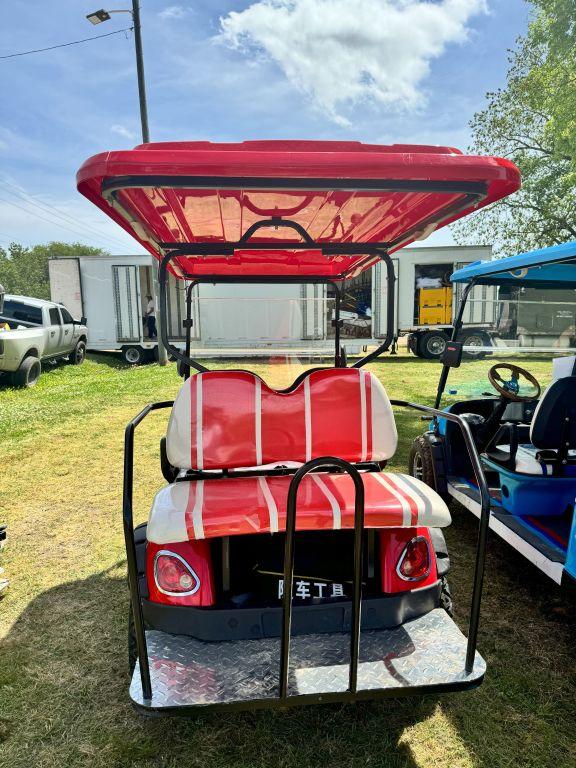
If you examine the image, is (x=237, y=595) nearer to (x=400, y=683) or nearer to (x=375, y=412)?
(x=400, y=683)

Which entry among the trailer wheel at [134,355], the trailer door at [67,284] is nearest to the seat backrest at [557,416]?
the trailer wheel at [134,355]

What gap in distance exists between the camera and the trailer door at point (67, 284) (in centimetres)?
1441

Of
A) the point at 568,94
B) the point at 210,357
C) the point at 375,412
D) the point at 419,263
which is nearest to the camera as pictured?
the point at 375,412

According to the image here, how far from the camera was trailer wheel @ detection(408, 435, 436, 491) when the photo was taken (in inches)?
152

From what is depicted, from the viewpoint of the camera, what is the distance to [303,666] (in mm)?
1842

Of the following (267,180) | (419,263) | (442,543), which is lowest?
(442,543)

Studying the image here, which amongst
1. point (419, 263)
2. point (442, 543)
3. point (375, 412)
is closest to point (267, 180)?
point (375, 412)

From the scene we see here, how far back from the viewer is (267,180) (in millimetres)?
1646

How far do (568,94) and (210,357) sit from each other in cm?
859

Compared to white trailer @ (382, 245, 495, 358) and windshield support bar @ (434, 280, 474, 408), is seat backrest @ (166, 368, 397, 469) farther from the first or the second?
white trailer @ (382, 245, 495, 358)

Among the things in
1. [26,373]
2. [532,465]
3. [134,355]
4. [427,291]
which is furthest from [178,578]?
[427,291]

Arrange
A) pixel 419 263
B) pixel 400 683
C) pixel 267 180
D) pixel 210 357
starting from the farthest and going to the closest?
pixel 419 263 → pixel 210 357 → pixel 400 683 → pixel 267 180

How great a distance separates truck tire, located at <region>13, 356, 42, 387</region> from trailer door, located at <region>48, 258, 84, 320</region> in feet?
15.4

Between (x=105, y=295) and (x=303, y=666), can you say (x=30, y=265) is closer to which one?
(x=105, y=295)
